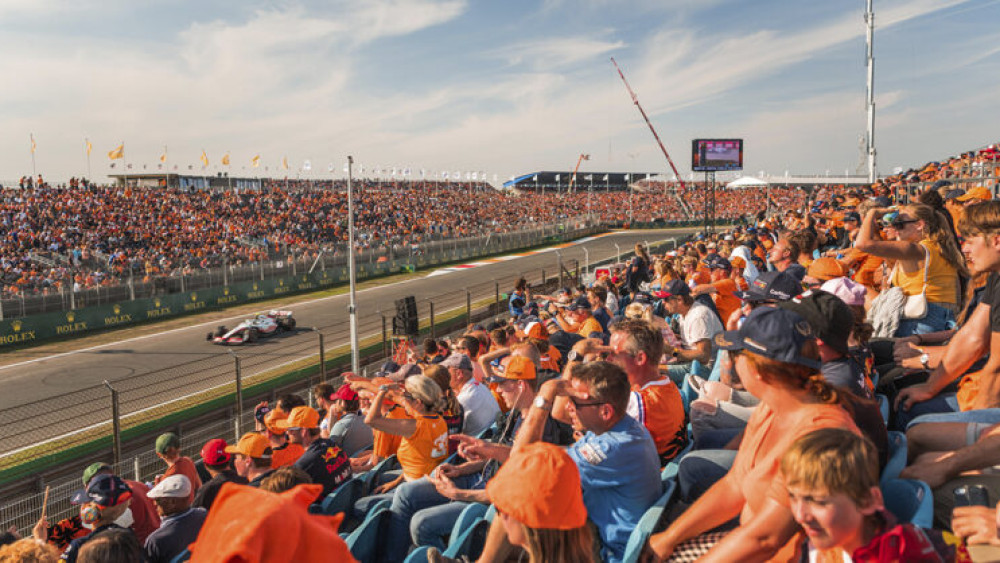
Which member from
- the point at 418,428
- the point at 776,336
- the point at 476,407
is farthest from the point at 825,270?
the point at 418,428

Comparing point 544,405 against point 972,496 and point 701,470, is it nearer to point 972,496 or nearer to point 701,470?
point 701,470

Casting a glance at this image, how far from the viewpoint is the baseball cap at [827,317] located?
2.98 meters

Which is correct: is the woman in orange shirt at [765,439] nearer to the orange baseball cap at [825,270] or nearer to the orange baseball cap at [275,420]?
the orange baseball cap at [825,270]

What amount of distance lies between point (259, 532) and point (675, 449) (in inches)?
109

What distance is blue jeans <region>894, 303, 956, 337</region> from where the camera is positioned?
476 centimetres

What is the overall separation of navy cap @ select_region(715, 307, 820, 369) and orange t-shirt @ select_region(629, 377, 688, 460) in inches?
48.4

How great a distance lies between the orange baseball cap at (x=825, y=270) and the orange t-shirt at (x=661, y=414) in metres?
2.53

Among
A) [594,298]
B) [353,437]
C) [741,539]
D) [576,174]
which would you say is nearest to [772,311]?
[741,539]

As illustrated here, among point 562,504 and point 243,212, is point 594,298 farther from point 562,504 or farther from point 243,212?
point 243,212

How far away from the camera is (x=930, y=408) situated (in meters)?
3.54

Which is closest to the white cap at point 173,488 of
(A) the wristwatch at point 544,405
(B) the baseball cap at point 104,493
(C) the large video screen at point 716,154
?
(B) the baseball cap at point 104,493

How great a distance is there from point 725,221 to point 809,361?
74574mm

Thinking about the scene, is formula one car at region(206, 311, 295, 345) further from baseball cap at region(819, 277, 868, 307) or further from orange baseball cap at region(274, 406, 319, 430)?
baseball cap at region(819, 277, 868, 307)

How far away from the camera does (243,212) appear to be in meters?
47.1
